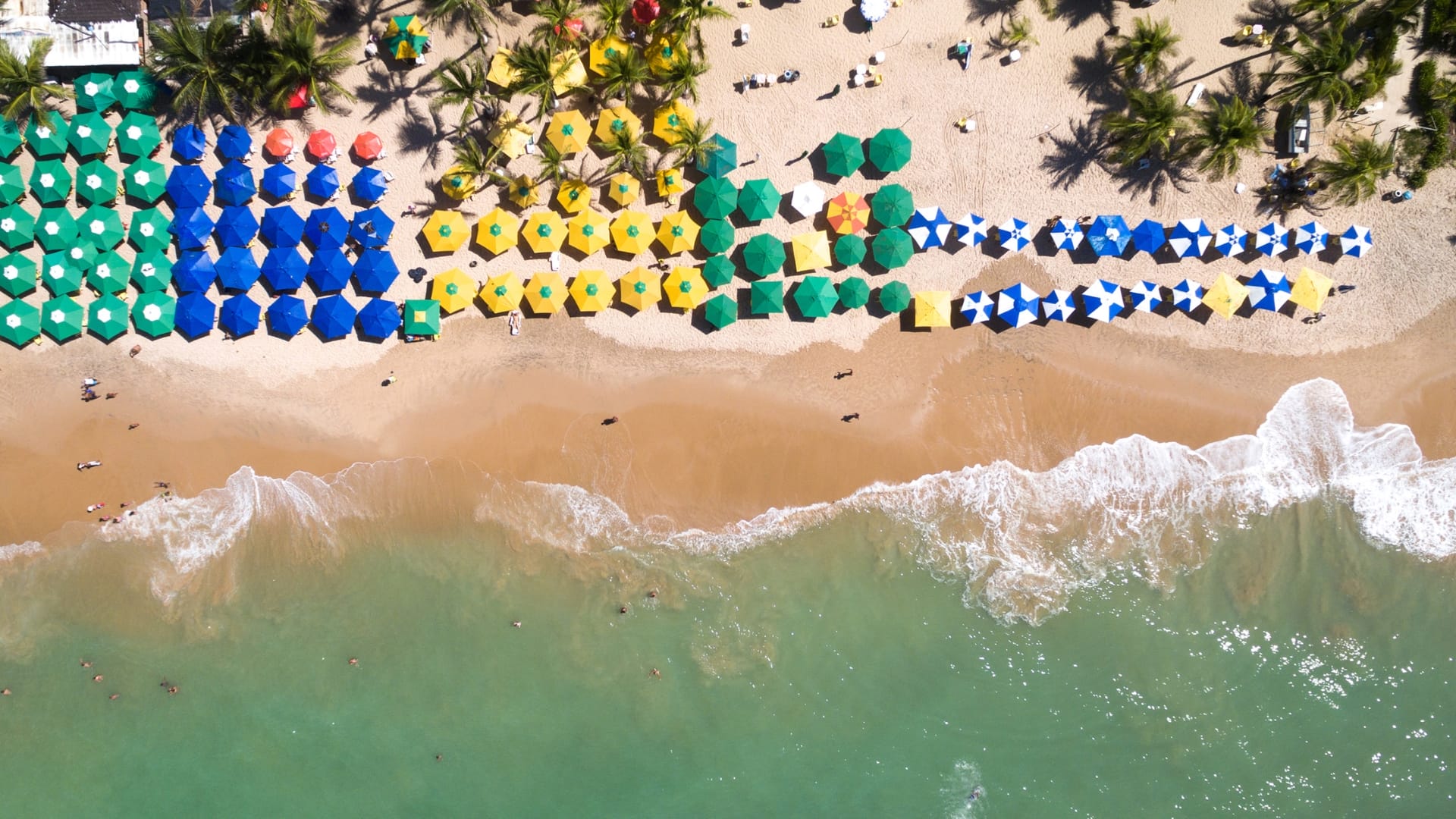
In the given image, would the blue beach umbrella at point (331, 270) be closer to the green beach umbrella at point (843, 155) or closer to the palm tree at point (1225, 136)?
the green beach umbrella at point (843, 155)

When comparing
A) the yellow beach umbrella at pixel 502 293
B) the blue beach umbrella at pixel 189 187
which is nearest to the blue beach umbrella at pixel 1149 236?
the yellow beach umbrella at pixel 502 293

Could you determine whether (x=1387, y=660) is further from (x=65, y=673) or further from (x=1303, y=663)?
(x=65, y=673)

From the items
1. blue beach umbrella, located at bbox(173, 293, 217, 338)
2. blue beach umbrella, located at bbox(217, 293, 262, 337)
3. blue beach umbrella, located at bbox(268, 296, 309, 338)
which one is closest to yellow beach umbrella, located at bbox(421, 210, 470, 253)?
blue beach umbrella, located at bbox(268, 296, 309, 338)

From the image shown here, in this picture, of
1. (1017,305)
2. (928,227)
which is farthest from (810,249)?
(1017,305)

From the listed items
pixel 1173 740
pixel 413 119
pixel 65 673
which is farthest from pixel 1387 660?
pixel 65 673

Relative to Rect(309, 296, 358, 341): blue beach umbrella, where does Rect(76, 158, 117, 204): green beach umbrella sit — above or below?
above

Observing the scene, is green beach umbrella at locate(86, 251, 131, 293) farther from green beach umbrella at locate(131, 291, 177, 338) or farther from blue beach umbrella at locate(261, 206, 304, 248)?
blue beach umbrella at locate(261, 206, 304, 248)
